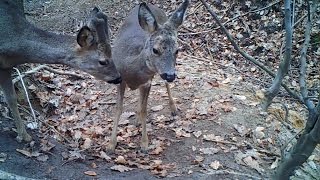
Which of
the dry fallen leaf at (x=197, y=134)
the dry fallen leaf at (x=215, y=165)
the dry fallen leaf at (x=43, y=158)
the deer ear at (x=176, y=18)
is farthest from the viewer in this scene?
the dry fallen leaf at (x=197, y=134)

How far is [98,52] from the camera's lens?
4984 millimetres

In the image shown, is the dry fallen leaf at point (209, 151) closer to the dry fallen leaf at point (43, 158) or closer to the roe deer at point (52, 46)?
the roe deer at point (52, 46)

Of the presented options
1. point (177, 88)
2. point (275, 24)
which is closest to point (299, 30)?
point (275, 24)

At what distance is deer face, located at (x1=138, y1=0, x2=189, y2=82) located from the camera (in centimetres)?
506

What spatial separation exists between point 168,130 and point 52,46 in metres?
1.92

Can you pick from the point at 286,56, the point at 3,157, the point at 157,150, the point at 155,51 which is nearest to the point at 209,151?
Result: the point at 157,150

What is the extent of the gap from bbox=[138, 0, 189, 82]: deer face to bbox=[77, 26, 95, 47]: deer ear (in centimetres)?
71

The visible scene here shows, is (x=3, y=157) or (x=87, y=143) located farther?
(x=87, y=143)

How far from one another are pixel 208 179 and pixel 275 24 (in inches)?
212

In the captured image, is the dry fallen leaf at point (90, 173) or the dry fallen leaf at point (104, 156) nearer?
the dry fallen leaf at point (90, 173)

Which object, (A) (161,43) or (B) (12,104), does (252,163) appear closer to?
(A) (161,43)

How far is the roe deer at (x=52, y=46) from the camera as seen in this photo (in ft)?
16.0

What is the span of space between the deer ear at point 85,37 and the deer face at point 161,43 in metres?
0.71

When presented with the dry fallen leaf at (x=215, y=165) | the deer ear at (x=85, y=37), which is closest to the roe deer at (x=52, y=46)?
the deer ear at (x=85, y=37)
